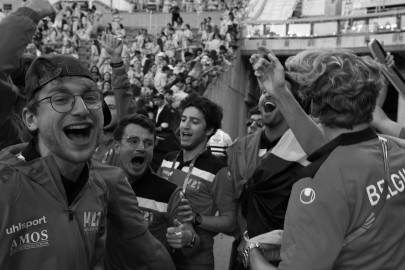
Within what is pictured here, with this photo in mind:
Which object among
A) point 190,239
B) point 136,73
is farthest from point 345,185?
point 136,73

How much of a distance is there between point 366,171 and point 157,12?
26.7 metres

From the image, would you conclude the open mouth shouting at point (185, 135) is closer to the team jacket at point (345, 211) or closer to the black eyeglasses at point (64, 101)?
the black eyeglasses at point (64, 101)

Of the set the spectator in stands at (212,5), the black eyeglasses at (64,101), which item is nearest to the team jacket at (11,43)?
the black eyeglasses at (64,101)

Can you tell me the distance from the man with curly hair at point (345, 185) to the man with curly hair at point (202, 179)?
1872mm

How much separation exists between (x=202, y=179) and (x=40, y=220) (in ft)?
7.34

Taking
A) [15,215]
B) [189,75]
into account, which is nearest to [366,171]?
[15,215]

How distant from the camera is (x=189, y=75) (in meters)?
15.2

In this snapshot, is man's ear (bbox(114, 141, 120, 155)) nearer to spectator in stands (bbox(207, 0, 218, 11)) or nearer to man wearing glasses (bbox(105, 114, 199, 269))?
man wearing glasses (bbox(105, 114, 199, 269))

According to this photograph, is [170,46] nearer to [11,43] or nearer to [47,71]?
[11,43]

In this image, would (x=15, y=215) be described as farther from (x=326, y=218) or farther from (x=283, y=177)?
(x=283, y=177)

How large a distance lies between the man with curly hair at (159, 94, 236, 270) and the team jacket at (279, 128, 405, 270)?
1878 mm

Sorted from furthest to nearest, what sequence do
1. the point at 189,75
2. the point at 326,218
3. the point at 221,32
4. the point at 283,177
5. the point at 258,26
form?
the point at 258,26 → the point at 221,32 → the point at 189,75 → the point at 283,177 → the point at 326,218

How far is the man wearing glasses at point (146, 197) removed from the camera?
3.39m

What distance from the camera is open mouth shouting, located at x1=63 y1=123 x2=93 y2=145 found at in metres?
2.26
